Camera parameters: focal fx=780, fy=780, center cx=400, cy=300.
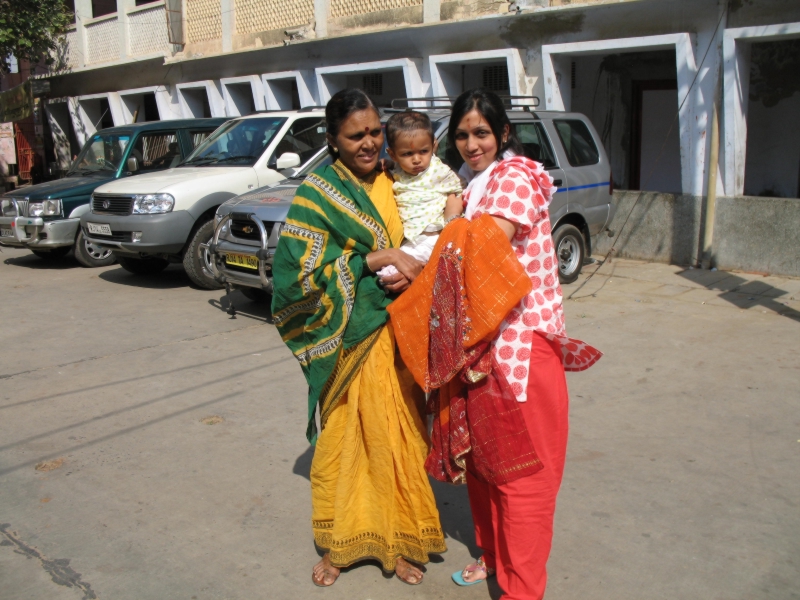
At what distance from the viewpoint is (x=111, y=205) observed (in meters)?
8.98

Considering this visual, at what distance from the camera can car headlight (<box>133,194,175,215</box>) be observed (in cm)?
854

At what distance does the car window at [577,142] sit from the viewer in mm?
8497

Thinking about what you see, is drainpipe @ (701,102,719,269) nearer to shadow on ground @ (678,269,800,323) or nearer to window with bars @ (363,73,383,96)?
shadow on ground @ (678,269,800,323)

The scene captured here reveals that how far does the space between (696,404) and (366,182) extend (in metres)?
3.09

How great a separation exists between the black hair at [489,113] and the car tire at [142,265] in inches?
303

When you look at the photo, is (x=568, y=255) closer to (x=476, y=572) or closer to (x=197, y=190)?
(x=197, y=190)

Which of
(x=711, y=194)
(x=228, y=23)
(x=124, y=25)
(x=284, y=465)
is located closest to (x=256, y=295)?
(x=284, y=465)

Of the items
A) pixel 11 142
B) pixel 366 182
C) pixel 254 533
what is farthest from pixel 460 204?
pixel 11 142

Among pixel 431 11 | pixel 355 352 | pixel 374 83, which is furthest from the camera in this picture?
pixel 374 83

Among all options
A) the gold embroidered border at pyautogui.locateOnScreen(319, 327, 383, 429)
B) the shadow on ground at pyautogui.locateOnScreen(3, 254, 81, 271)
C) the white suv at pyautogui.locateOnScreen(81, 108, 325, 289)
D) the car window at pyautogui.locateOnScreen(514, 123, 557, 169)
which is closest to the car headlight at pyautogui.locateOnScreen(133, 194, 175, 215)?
the white suv at pyautogui.locateOnScreen(81, 108, 325, 289)

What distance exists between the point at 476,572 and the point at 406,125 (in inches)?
68.3

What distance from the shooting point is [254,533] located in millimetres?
3480

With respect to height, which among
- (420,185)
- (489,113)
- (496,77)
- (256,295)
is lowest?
(256,295)

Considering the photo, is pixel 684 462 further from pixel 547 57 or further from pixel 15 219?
pixel 15 219
